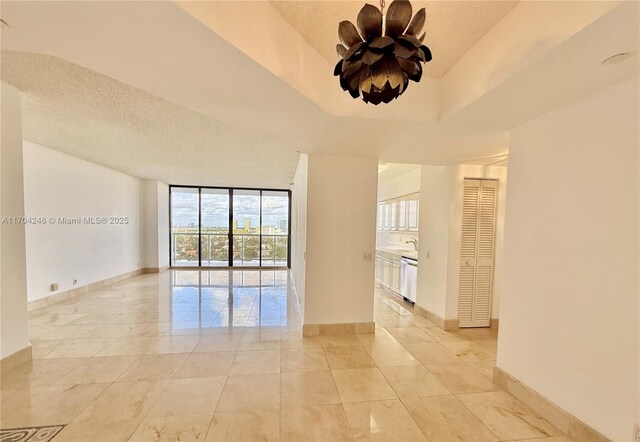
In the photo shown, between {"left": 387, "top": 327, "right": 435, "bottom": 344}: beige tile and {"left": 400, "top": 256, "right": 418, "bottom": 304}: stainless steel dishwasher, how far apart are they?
934 millimetres

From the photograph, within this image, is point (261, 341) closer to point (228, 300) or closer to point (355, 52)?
point (228, 300)

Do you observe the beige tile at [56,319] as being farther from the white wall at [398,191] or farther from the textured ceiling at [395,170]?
the white wall at [398,191]

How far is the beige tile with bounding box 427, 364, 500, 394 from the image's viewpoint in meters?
2.22

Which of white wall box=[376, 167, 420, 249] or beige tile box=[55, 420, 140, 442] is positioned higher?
white wall box=[376, 167, 420, 249]

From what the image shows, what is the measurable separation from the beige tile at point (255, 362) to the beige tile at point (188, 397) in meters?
0.19

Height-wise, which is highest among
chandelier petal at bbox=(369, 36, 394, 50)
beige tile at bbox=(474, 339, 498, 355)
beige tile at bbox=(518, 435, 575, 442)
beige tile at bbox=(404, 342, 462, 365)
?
chandelier petal at bbox=(369, 36, 394, 50)

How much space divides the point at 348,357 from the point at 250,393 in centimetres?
111

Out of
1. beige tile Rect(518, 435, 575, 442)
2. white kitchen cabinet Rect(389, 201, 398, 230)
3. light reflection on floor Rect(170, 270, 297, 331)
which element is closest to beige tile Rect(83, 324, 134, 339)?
light reflection on floor Rect(170, 270, 297, 331)

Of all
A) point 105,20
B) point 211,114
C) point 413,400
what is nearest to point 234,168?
point 211,114

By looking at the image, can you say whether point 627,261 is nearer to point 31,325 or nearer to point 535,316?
point 535,316

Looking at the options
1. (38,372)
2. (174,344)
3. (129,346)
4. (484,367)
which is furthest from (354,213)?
(38,372)

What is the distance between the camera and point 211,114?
201cm

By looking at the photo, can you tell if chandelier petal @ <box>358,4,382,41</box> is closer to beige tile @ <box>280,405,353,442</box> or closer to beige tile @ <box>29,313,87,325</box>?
beige tile @ <box>280,405,353,442</box>

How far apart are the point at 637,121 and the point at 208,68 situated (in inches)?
98.5
